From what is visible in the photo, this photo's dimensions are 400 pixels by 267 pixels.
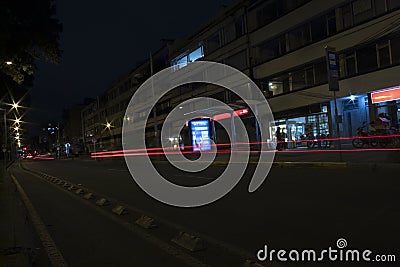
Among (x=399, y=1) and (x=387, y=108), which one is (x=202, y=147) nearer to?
(x=387, y=108)

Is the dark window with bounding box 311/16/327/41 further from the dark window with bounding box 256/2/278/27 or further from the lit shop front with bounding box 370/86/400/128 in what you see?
the lit shop front with bounding box 370/86/400/128

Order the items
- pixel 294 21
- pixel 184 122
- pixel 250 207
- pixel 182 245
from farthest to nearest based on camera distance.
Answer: pixel 184 122 < pixel 294 21 < pixel 250 207 < pixel 182 245

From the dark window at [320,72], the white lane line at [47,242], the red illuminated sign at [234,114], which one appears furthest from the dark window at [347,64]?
the white lane line at [47,242]

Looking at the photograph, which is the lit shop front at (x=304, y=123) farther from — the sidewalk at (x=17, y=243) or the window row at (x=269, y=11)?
the sidewalk at (x=17, y=243)

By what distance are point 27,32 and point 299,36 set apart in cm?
2544

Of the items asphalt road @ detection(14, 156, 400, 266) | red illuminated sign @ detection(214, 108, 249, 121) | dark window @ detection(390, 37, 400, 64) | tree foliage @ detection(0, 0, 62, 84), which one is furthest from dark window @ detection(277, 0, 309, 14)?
tree foliage @ detection(0, 0, 62, 84)

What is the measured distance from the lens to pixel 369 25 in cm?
2525

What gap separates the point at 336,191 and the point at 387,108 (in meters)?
17.9

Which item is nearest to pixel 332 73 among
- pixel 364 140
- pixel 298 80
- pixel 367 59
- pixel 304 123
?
pixel 364 140

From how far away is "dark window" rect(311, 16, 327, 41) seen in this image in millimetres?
29125

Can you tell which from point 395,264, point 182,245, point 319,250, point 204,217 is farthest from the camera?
point 204,217

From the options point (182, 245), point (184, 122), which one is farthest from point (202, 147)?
point (182, 245)

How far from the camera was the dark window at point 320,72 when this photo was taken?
2911 cm

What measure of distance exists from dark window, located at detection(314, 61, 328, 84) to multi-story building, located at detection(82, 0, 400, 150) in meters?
0.07
